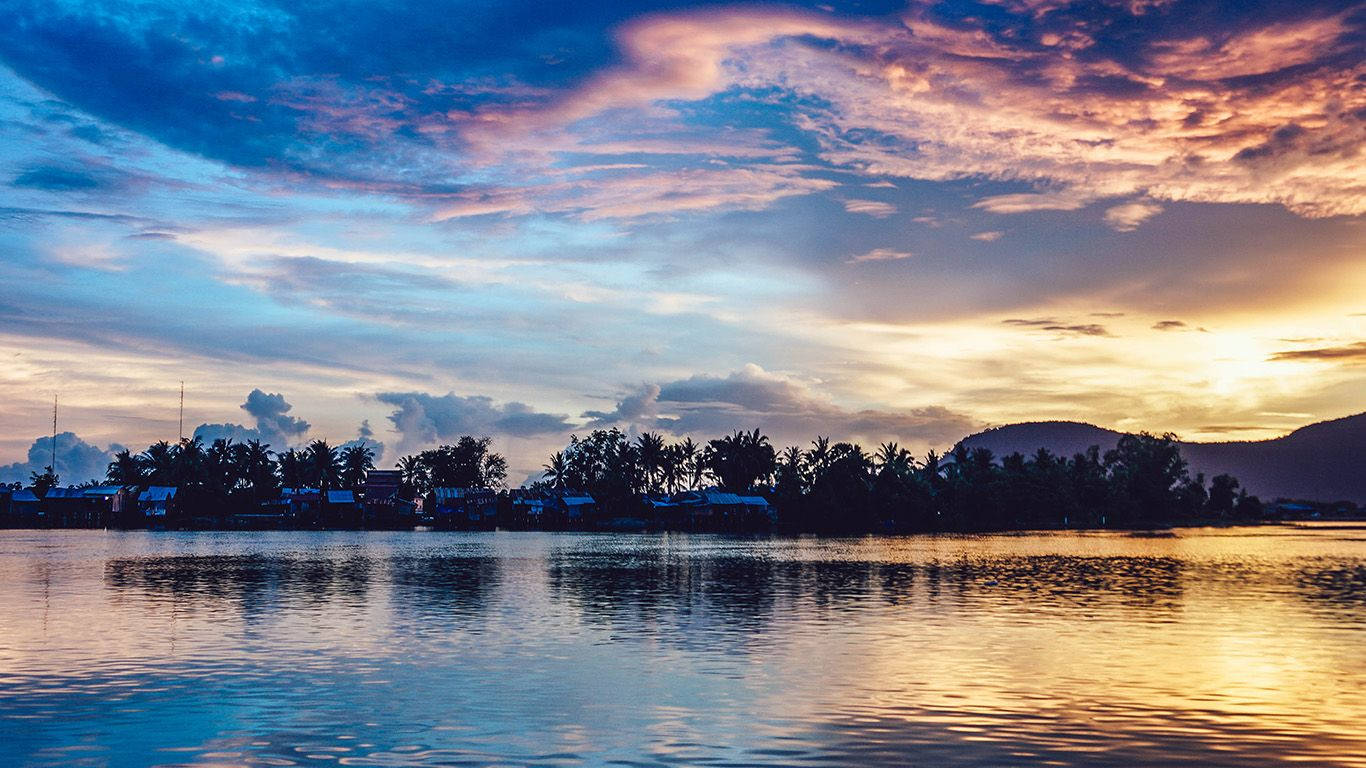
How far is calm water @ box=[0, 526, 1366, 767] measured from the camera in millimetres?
17531

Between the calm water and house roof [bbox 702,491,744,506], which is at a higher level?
house roof [bbox 702,491,744,506]

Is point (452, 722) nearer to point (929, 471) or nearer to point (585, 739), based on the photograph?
point (585, 739)

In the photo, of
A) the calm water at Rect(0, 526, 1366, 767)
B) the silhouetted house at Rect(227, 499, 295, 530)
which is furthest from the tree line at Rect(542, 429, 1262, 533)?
the calm water at Rect(0, 526, 1366, 767)

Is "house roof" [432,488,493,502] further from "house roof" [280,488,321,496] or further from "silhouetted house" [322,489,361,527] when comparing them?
"house roof" [280,488,321,496]

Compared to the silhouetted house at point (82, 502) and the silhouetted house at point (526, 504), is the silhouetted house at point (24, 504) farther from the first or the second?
the silhouetted house at point (526, 504)

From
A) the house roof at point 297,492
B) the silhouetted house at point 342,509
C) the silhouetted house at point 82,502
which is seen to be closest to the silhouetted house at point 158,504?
the silhouetted house at point 82,502

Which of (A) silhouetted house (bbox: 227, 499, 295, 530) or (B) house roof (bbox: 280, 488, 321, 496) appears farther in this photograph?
(B) house roof (bbox: 280, 488, 321, 496)

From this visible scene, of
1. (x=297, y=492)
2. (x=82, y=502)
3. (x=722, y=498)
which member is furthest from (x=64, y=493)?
(x=722, y=498)

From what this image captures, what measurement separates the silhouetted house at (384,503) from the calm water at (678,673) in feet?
424

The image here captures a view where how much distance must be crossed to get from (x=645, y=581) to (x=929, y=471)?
141851mm

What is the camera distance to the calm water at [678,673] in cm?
1753

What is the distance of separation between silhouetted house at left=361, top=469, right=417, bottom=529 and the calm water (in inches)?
5092

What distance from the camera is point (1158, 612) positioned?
39438 millimetres

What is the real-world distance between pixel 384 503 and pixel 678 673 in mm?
171881
